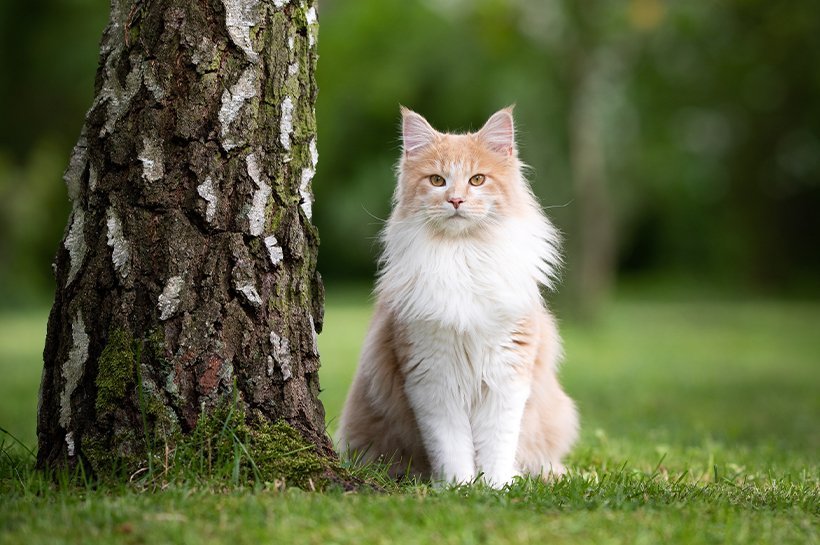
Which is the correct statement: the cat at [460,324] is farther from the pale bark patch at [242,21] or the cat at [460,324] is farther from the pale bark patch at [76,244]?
the pale bark patch at [76,244]

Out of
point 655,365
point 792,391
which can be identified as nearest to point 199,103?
point 792,391

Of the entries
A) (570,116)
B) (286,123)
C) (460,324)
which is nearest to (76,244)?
(286,123)

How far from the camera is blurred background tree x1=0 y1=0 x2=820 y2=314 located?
52.2ft

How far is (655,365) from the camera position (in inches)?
436

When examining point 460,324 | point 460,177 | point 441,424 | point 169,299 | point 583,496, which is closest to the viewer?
point 169,299

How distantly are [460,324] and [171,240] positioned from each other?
4.21 feet

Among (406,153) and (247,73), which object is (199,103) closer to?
(247,73)

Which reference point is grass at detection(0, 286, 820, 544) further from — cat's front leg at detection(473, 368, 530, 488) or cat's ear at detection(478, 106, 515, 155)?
cat's ear at detection(478, 106, 515, 155)

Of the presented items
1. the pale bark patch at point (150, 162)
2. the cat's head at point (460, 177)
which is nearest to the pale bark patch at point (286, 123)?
the pale bark patch at point (150, 162)

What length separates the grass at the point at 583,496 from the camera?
8.47 feet

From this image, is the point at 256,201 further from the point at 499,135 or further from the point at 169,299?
the point at 499,135

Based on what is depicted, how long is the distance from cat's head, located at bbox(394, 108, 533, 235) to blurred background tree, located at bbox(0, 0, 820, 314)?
10.8m

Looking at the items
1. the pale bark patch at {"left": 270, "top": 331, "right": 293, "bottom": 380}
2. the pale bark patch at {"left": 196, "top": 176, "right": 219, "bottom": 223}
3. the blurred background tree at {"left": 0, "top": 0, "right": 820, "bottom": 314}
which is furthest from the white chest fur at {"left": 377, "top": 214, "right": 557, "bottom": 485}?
the blurred background tree at {"left": 0, "top": 0, "right": 820, "bottom": 314}

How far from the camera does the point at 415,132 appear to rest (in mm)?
4266
